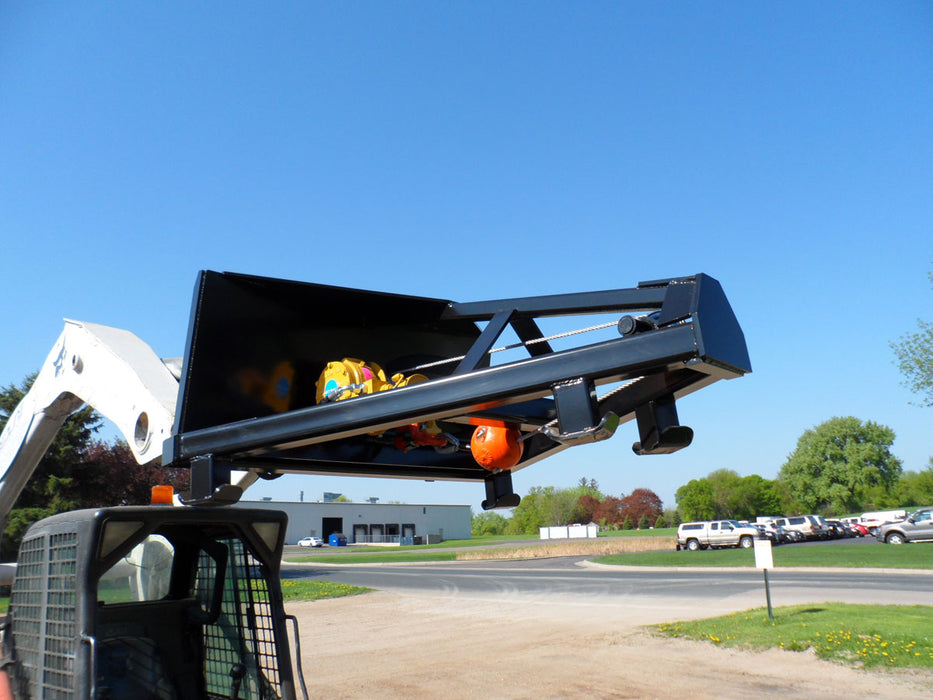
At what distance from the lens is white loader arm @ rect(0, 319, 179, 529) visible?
5.44 m

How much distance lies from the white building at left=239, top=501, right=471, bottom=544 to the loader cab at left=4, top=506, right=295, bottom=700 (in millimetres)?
72572

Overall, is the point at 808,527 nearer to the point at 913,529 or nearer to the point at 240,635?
the point at 913,529

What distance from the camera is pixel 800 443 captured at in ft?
294

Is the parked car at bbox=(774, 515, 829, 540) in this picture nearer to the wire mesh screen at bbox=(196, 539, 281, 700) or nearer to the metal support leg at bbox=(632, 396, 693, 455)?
the wire mesh screen at bbox=(196, 539, 281, 700)

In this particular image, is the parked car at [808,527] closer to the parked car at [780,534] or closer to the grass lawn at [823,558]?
the parked car at [780,534]

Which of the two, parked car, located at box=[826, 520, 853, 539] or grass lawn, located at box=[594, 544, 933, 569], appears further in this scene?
parked car, located at box=[826, 520, 853, 539]

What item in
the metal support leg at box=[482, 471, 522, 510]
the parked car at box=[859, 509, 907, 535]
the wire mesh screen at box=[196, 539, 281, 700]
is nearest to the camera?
the wire mesh screen at box=[196, 539, 281, 700]

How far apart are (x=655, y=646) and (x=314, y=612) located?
9.42 meters

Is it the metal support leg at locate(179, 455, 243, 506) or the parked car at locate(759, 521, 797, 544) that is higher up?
the metal support leg at locate(179, 455, 243, 506)

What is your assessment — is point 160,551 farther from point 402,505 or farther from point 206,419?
point 402,505

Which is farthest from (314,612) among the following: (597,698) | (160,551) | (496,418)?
(496,418)

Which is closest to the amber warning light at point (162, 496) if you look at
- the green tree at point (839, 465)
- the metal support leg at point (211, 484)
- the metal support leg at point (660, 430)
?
the metal support leg at point (211, 484)

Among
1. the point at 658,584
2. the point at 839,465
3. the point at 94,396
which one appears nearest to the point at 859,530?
the point at 658,584

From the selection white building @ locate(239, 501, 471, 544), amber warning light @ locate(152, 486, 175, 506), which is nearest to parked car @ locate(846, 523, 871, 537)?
white building @ locate(239, 501, 471, 544)
